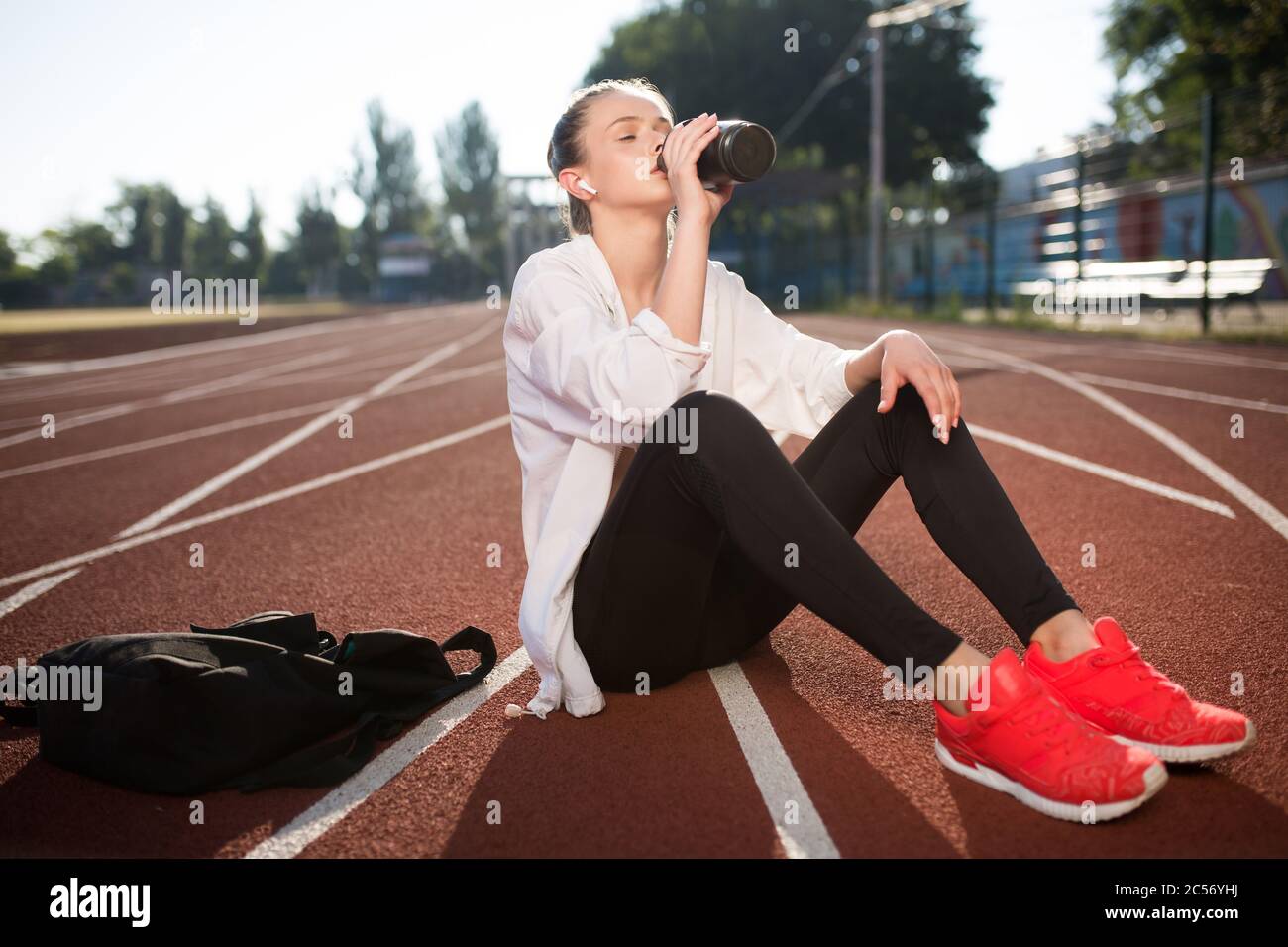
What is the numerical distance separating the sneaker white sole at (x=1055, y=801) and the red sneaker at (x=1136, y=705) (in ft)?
0.40

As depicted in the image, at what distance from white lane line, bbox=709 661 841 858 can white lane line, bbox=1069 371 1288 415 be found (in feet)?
18.4

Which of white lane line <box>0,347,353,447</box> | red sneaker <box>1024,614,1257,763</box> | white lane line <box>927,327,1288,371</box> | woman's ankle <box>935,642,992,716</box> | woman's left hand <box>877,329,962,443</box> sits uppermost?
white lane line <box>927,327,1288,371</box>

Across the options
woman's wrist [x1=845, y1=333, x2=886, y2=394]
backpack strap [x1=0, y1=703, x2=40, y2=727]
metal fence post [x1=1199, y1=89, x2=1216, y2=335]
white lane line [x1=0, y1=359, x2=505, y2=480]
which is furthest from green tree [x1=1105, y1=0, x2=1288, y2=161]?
backpack strap [x1=0, y1=703, x2=40, y2=727]

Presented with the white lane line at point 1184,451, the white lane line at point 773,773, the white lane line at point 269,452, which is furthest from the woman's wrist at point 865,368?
the white lane line at point 269,452

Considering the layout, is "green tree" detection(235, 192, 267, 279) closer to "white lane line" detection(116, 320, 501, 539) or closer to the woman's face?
"white lane line" detection(116, 320, 501, 539)

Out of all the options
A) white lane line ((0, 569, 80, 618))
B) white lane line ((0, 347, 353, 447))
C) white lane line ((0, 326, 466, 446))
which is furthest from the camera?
white lane line ((0, 326, 466, 446))

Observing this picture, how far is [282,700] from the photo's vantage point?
7.42 feet

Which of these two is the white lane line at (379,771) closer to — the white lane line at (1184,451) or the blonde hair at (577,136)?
the blonde hair at (577,136)

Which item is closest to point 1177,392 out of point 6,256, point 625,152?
point 625,152

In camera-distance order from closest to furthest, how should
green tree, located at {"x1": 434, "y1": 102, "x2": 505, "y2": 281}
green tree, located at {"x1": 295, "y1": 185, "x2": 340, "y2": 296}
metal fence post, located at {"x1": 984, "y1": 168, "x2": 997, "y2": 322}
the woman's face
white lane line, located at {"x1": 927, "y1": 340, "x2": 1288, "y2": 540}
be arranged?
the woman's face < white lane line, located at {"x1": 927, "y1": 340, "x2": 1288, "y2": 540} < metal fence post, located at {"x1": 984, "y1": 168, "x2": 997, "y2": 322} < green tree, located at {"x1": 434, "y1": 102, "x2": 505, "y2": 281} < green tree, located at {"x1": 295, "y1": 185, "x2": 340, "y2": 296}

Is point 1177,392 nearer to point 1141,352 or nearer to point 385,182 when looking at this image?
point 1141,352

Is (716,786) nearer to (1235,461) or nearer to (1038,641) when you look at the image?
(1038,641)

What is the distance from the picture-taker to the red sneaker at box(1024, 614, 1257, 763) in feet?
6.39

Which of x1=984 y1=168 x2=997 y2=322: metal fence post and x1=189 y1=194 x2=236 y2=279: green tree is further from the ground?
x1=189 y1=194 x2=236 y2=279: green tree
